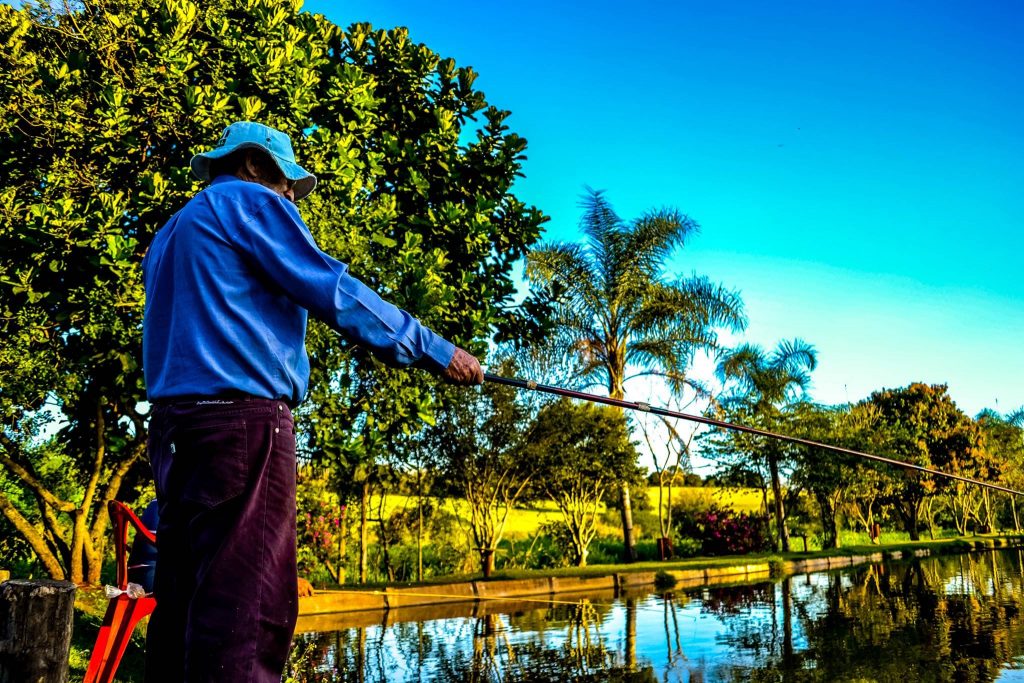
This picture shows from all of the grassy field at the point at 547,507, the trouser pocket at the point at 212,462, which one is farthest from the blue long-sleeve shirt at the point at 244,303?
the grassy field at the point at 547,507

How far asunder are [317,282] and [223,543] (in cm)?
72

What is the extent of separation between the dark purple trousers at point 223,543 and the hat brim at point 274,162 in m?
0.79

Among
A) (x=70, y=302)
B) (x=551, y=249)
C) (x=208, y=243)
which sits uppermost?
(x=551, y=249)

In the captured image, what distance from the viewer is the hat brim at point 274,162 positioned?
8.68ft

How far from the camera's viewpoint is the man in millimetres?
2158

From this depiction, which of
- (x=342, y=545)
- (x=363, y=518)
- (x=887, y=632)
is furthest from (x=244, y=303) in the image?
(x=342, y=545)

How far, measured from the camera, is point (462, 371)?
8.89ft

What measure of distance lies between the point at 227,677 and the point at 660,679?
16.1ft

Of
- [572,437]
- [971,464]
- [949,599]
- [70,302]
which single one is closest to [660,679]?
[70,302]

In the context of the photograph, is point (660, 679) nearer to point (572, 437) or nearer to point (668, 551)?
point (572, 437)

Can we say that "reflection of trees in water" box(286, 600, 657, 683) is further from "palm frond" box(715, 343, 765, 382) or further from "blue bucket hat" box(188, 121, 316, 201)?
"palm frond" box(715, 343, 765, 382)

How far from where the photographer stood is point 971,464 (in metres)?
42.7

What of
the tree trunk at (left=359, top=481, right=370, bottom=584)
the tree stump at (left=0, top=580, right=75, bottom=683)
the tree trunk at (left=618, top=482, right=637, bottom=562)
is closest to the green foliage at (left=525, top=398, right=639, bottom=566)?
the tree trunk at (left=618, top=482, right=637, bottom=562)

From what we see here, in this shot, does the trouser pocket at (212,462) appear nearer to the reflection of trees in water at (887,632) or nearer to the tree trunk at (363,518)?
the reflection of trees in water at (887,632)
